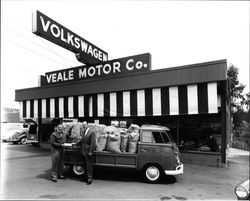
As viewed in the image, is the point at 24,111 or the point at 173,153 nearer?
the point at 173,153

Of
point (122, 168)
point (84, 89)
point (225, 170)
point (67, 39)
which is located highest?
point (67, 39)

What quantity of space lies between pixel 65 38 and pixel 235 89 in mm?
28059

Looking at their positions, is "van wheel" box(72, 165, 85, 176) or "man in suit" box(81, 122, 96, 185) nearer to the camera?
"man in suit" box(81, 122, 96, 185)

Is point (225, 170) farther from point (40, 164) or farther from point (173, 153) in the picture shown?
point (40, 164)

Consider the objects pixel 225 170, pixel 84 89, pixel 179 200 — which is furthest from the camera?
pixel 84 89

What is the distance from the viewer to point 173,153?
8055mm

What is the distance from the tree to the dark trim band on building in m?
21.5

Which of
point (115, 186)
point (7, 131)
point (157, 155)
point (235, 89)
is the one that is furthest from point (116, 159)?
point (235, 89)

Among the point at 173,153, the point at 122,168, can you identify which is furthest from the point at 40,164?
the point at 173,153

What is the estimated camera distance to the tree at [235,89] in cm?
3171

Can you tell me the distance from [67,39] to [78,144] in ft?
23.3

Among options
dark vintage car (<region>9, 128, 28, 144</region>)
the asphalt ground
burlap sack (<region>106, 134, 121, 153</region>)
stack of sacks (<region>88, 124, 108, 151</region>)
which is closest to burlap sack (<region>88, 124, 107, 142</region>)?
stack of sacks (<region>88, 124, 108, 151</region>)

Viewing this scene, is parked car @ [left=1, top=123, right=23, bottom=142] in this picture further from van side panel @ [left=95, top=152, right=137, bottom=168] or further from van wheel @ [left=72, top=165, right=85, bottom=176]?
van side panel @ [left=95, top=152, right=137, bottom=168]

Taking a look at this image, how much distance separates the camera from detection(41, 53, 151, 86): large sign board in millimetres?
14028
